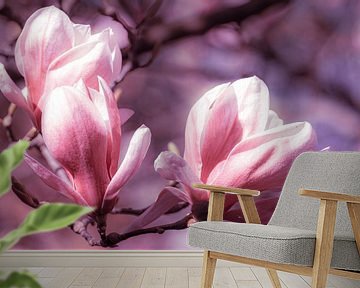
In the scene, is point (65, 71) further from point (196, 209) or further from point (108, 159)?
point (196, 209)

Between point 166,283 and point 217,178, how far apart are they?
756mm

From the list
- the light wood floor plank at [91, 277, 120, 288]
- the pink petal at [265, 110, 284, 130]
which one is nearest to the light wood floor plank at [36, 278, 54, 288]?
the light wood floor plank at [91, 277, 120, 288]

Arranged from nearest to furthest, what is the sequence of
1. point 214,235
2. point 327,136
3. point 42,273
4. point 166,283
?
point 214,235 → point 166,283 → point 42,273 → point 327,136

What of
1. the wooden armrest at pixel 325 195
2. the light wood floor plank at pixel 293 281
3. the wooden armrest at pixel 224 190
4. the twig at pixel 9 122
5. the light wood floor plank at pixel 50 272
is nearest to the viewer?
the wooden armrest at pixel 325 195

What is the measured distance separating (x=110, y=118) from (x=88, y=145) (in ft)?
0.73

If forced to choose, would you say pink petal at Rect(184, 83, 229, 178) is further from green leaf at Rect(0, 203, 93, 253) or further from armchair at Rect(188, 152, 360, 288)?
green leaf at Rect(0, 203, 93, 253)

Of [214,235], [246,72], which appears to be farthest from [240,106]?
[214,235]

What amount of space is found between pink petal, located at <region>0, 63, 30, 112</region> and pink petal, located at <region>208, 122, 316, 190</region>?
1.28 metres

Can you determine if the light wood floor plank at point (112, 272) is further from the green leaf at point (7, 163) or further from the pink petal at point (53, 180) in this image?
the green leaf at point (7, 163)

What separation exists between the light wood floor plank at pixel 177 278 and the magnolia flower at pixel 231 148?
0.43 meters

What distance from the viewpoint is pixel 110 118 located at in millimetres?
3629

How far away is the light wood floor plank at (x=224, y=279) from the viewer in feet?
10.5

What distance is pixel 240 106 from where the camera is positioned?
3.66 meters

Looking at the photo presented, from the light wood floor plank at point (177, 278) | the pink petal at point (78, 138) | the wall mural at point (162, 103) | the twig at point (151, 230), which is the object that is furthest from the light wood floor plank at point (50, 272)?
the light wood floor plank at point (177, 278)
